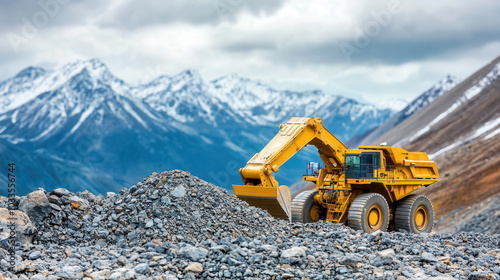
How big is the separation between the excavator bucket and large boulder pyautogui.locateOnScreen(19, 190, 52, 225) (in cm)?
593

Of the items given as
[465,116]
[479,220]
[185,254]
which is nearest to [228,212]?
[185,254]

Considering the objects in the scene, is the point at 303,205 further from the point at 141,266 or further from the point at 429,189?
the point at 429,189

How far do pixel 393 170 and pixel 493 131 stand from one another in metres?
60.6

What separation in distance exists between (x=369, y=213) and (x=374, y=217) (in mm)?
396

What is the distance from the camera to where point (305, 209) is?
1950 centimetres

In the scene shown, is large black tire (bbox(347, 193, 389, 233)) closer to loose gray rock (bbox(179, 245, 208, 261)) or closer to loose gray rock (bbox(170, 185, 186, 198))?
loose gray rock (bbox(170, 185, 186, 198))

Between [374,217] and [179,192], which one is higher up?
[374,217]

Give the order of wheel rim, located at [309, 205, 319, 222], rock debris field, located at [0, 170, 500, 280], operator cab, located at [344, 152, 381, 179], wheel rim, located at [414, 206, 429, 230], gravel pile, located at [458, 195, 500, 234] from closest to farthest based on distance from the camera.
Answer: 1. rock debris field, located at [0, 170, 500, 280]
2. operator cab, located at [344, 152, 381, 179]
3. wheel rim, located at [309, 205, 319, 222]
4. wheel rim, located at [414, 206, 429, 230]
5. gravel pile, located at [458, 195, 500, 234]

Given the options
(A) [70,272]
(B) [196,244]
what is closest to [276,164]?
(B) [196,244]

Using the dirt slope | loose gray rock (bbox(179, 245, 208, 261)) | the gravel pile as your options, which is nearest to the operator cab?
loose gray rock (bbox(179, 245, 208, 261))

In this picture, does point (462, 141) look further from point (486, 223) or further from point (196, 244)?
→ point (196, 244)

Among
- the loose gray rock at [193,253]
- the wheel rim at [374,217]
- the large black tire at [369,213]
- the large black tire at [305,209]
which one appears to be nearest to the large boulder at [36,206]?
the loose gray rock at [193,253]

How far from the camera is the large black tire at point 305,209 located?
19.3m

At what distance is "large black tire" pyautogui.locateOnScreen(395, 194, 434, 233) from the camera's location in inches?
794
